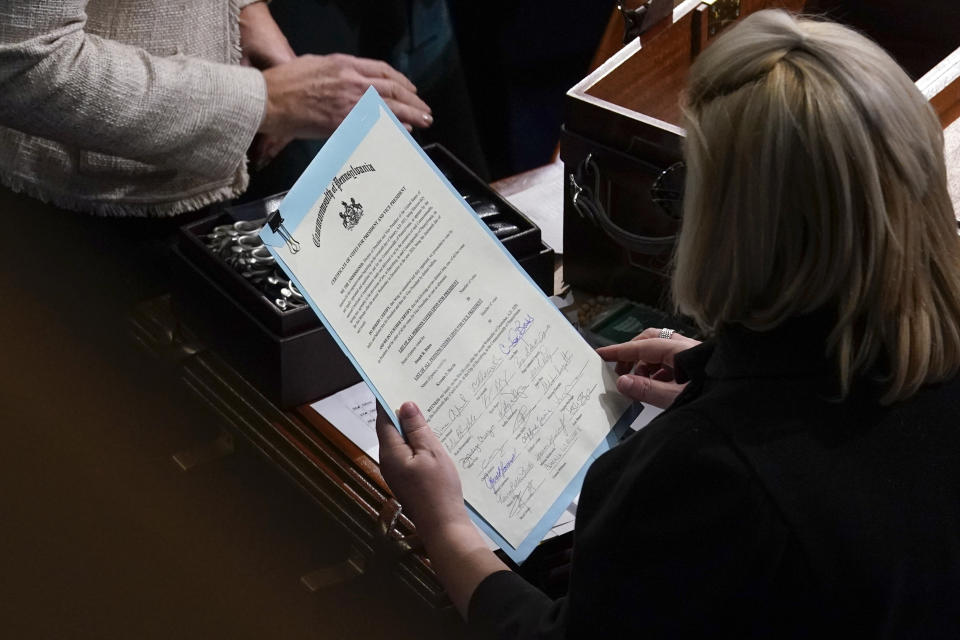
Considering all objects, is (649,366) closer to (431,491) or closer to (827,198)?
(431,491)

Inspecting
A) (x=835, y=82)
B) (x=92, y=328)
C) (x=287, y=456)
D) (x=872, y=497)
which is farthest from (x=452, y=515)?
(x=92, y=328)

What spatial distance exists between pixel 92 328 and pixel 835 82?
46.4 inches

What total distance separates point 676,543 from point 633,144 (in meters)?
0.71

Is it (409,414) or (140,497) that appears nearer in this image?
(409,414)

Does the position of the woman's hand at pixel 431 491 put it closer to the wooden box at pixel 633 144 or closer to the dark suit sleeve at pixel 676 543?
the dark suit sleeve at pixel 676 543

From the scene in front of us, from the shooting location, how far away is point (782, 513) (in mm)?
857

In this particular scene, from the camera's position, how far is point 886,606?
0.87 meters

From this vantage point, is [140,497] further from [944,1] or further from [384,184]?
[944,1]

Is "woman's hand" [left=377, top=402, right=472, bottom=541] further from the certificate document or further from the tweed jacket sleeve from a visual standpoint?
the tweed jacket sleeve
